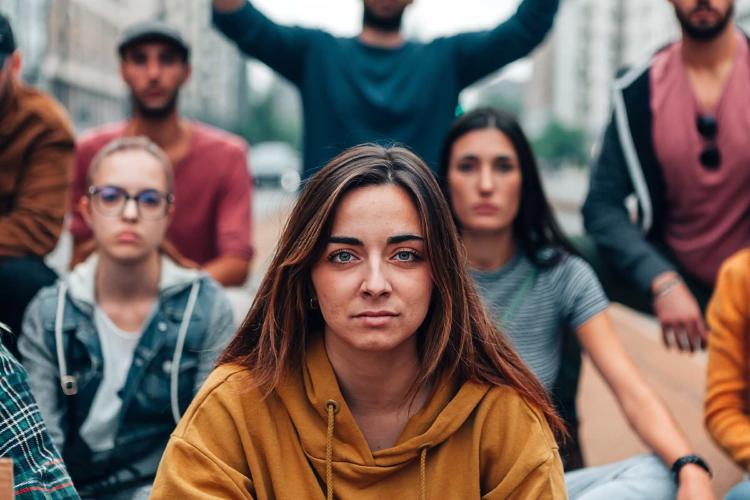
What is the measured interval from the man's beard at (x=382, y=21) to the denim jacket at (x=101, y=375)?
1794 millimetres

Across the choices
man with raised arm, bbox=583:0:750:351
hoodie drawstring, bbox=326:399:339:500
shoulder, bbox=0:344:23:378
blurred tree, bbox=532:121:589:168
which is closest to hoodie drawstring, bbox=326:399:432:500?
hoodie drawstring, bbox=326:399:339:500

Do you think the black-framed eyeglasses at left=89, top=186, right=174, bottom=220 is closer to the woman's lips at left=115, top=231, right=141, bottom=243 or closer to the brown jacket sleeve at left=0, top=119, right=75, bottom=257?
the woman's lips at left=115, top=231, right=141, bottom=243

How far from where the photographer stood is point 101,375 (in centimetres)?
334

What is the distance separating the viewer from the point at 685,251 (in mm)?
4656

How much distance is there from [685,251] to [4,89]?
306 centimetres

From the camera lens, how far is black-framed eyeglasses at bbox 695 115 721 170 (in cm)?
454

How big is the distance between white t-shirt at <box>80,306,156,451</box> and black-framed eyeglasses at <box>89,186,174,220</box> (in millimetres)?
357

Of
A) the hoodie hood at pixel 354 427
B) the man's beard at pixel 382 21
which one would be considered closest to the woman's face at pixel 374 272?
the hoodie hood at pixel 354 427

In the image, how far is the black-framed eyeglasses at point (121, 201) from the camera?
11.6 feet

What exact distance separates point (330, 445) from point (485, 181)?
159 cm

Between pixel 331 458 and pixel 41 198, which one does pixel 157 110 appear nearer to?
pixel 41 198

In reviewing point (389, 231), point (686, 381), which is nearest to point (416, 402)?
point (389, 231)

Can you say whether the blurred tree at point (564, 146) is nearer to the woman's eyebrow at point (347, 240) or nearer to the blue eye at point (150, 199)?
the blue eye at point (150, 199)

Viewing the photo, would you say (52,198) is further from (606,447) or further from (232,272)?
(606,447)
